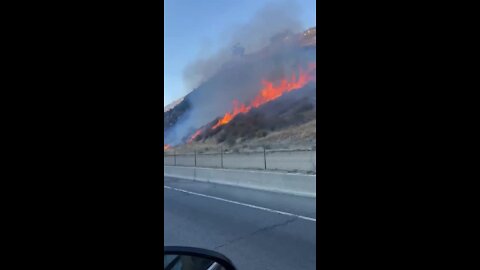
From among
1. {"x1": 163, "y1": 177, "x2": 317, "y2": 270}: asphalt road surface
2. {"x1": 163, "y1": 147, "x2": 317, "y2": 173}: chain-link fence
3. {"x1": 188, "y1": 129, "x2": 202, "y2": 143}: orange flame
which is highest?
{"x1": 188, "y1": 129, "x2": 202, "y2": 143}: orange flame

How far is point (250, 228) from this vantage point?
7582 mm

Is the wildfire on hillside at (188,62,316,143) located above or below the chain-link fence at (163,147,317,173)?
above

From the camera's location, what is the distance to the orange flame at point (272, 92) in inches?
2367

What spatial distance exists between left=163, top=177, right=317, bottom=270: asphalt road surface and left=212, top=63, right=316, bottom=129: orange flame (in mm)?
47476

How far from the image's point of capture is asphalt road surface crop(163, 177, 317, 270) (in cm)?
554

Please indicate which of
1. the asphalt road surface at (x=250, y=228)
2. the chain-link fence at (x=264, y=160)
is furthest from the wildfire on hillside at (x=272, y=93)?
the asphalt road surface at (x=250, y=228)

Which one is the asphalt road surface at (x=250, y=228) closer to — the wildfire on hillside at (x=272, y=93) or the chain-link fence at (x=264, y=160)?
the chain-link fence at (x=264, y=160)

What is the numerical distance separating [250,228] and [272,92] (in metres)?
57.6

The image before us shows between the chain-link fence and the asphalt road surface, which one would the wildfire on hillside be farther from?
the asphalt road surface

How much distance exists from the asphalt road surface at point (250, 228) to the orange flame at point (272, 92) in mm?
47476

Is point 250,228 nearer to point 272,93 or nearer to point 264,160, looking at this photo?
point 264,160

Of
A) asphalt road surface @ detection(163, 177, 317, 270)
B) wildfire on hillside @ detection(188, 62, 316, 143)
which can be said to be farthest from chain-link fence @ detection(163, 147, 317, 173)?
wildfire on hillside @ detection(188, 62, 316, 143)

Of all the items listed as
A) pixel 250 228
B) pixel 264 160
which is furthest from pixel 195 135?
pixel 250 228
